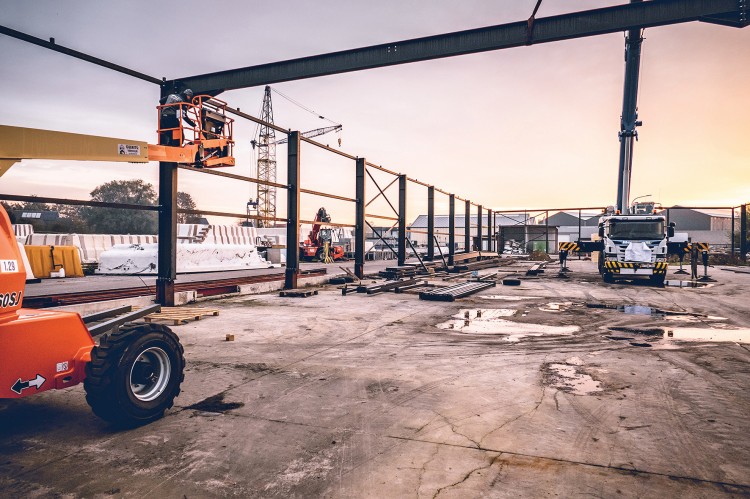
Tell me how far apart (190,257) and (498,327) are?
49.8ft

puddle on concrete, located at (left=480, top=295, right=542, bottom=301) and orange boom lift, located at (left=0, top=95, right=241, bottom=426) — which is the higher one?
orange boom lift, located at (left=0, top=95, right=241, bottom=426)

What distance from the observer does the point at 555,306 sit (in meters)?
10.1

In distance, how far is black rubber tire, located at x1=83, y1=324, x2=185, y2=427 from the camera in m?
3.26

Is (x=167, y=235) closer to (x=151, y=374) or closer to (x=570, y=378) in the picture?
(x=151, y=374)

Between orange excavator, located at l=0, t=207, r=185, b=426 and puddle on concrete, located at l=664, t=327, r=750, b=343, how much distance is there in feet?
23.2

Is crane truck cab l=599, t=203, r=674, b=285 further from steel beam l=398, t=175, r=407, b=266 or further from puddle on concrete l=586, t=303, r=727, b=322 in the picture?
steel beam l=398, t=175, r=407, b=266

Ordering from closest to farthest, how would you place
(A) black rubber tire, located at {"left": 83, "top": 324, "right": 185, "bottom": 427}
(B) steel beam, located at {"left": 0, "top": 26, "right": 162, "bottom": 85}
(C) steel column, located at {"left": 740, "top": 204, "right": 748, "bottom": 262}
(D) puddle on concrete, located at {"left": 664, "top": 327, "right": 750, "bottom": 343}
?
(A) black rubber tire, located at {"left": 83, "top": 324, "right": 185, "bottom": 427} → (D) puddle on concrete, located at {"left": 664, "top": 327, "right": 750, "bottom": 343} → (B) steel beam, located at {"left": 0, "top": 26, "right": 162, "bottom": 85} → (C) steel column, located at {"left": 740, "top": 204, "right": 748, "bottom": 262}

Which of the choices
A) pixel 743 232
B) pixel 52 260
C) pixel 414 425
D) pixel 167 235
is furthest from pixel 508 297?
pixel 743 232

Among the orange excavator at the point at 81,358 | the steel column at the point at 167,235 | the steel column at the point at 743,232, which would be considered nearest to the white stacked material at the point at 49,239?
the steel column at the point at 167,235

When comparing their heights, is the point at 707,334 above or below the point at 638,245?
below

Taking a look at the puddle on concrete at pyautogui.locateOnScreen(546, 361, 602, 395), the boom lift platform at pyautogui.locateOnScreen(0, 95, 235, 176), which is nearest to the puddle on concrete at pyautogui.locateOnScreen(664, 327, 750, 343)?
the puddle on concrete at pyautogui.locateOnScreen(546, 361, 602, 395)

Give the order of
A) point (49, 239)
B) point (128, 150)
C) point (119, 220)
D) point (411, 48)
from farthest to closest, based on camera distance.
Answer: point (119, 220), point (49, 239), point (411, 48), point (128, 150)

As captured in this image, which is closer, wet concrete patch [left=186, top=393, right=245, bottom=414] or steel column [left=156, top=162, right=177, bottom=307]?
wet concrete patch [left=186, top=393, right=245, bottom=414]

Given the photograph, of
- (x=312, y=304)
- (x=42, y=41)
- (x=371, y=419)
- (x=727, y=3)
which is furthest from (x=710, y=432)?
(x=42, y=41)
